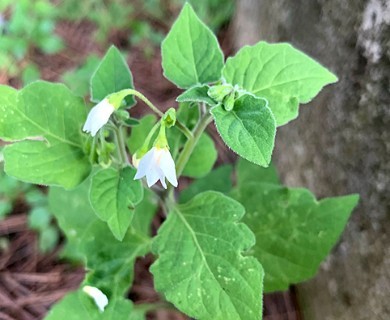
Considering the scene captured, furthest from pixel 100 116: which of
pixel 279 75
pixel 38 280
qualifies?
pixel 38 280

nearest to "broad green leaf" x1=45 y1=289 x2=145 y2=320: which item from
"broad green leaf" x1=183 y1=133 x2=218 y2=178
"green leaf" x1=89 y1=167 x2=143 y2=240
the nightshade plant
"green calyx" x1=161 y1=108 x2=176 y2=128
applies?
the nightshade plant

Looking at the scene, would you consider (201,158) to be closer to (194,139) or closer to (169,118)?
(194,139)

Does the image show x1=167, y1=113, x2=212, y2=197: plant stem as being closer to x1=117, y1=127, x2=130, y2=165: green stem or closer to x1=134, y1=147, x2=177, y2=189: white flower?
x1=117, y1=127, x2=130, y2=165: green stem

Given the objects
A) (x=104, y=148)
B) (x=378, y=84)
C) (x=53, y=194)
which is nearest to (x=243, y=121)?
(x=104, y=148)

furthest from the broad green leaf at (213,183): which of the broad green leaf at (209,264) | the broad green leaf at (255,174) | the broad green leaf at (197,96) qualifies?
the broad green leaf at (197,96)

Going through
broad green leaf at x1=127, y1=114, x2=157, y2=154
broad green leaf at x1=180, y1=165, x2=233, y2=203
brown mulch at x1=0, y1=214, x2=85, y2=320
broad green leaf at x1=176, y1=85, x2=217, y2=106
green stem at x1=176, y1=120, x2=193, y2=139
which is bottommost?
brown mulch at x1=0, y1=214, x2=85, y2=320

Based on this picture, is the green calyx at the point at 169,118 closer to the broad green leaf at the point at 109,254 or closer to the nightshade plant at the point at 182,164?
the nightshade plant at the point at 182,164

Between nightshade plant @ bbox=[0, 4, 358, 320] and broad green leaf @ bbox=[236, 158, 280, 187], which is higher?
nightshade plant @ bbox=[0, 4, 358, 320]
